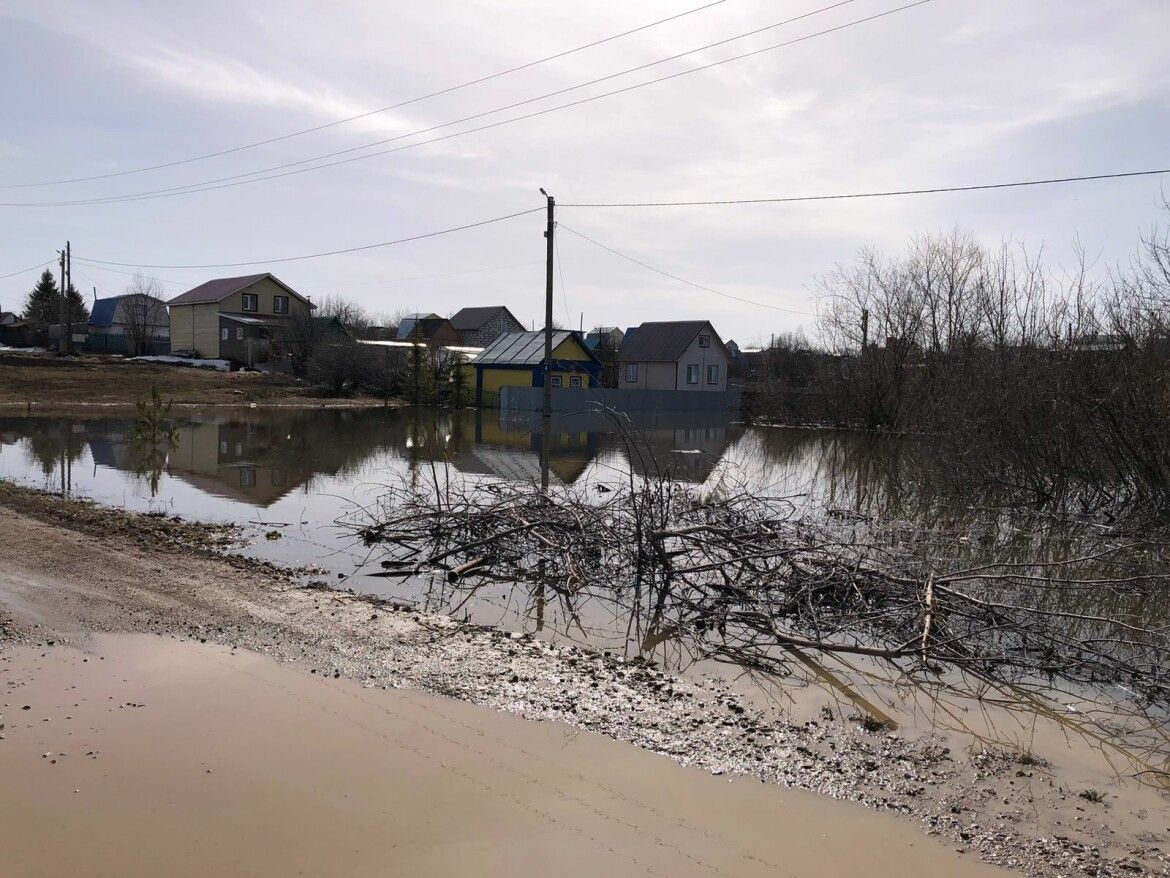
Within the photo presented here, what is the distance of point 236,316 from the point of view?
210ft

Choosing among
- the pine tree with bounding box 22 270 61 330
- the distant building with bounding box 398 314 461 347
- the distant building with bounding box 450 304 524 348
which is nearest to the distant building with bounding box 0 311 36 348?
the pine tree with bounding box 22 270 61 330

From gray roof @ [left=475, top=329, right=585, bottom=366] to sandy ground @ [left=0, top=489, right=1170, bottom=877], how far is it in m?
40.6

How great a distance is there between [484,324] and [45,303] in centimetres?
3803

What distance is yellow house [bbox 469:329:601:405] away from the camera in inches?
1969

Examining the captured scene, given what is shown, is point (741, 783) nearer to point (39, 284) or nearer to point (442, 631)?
point (442, 631)

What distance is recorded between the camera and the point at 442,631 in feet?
25.0

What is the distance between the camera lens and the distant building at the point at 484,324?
85.7 metres

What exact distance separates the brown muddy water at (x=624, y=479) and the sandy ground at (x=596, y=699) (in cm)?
45

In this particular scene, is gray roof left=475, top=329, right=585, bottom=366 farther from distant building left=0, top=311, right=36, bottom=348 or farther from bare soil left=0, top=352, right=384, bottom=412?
distant building left=0, top=311, right=36, bottom=348

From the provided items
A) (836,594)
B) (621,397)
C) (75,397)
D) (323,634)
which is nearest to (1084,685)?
(836,594)

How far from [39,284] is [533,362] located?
58883mm

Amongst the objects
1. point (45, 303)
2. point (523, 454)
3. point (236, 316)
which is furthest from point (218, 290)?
point (523, 454)

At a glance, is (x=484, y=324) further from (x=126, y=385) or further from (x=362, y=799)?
(x=362, y=799)

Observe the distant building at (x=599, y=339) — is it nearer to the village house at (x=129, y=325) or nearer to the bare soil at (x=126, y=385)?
the bare soil at (x=126, y=385)
